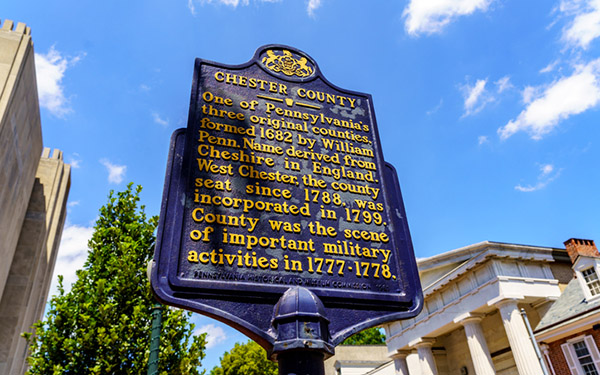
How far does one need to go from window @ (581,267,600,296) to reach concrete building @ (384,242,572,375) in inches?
104

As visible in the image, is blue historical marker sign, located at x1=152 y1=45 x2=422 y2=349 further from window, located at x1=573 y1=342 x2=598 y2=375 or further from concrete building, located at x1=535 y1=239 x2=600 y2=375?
window, located at x1=573 y1=342 x2=598 y2=375

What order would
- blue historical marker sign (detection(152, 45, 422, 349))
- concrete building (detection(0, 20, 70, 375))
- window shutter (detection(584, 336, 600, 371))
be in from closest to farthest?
blue historical marker sign (detection(152, 45, 422, 349)) → window shutter (detection(584, 336, 600, 371)) → concrete building (detection(0, 20, 70, 375))

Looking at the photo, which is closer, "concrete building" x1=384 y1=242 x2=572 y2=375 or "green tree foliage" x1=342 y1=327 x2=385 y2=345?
"concrete building" x1=384 y1=242 x2=572 y2=375

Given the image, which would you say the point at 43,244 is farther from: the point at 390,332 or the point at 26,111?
the point at 390,332

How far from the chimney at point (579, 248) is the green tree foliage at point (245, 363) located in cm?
2639

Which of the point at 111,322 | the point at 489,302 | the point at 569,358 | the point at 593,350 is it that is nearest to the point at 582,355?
the point at 569,358

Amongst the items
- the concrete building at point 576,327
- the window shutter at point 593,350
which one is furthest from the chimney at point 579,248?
the window shutter at point 593,350

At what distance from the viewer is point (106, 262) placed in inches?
519

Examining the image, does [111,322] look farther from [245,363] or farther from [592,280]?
[245,363]

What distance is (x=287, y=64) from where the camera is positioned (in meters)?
6.22

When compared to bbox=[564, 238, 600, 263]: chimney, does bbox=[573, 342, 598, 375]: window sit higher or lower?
lower

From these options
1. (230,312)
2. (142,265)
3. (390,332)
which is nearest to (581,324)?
(390,332)

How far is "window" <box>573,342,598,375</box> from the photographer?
20.8 m

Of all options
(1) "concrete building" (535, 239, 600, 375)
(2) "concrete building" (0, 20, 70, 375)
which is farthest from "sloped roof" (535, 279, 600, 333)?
(2) "concrete building" (0, 20, 70, 375)
